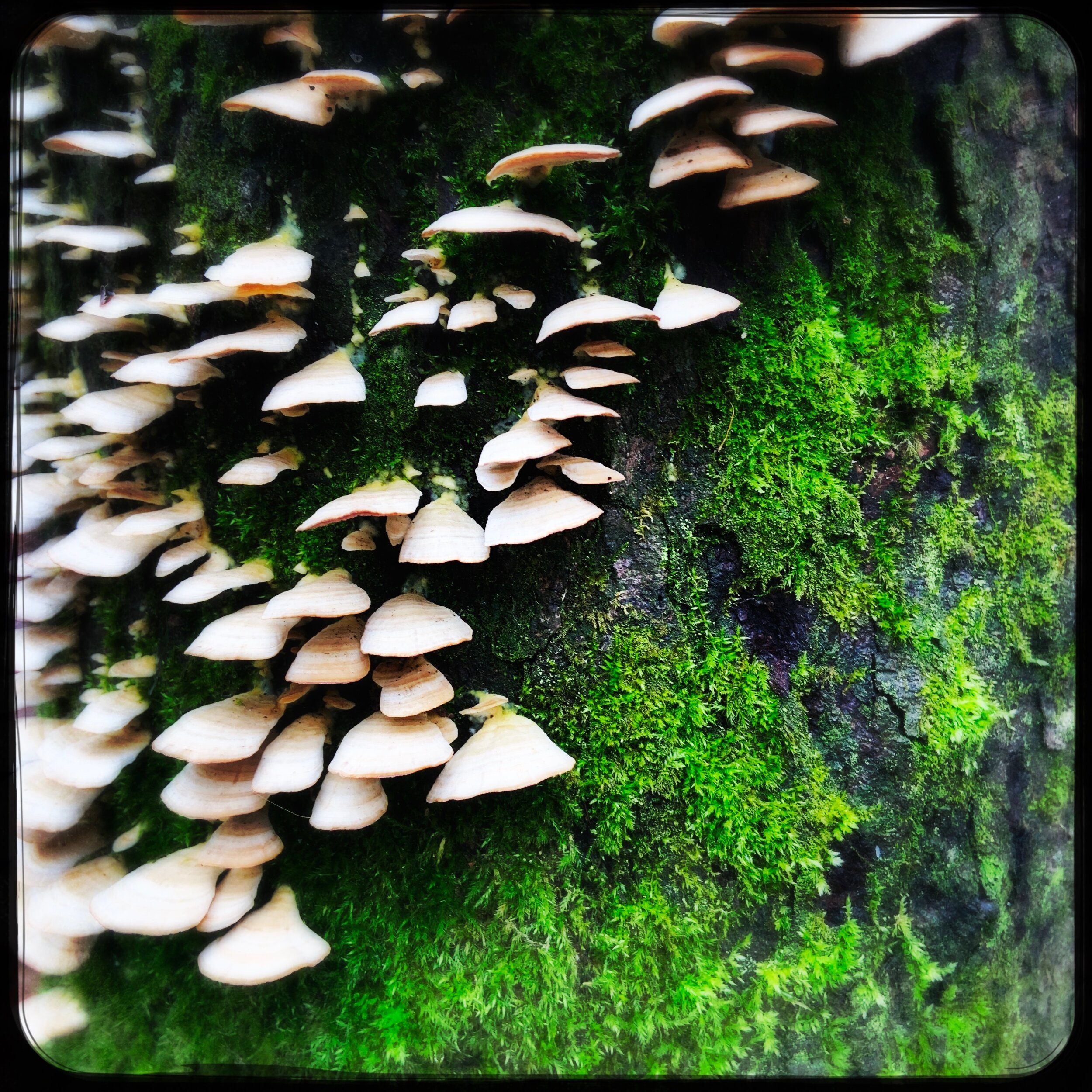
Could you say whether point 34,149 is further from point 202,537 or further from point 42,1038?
point 42,1038

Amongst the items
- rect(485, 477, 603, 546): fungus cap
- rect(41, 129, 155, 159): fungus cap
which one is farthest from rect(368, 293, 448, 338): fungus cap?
rect(41, 129, 155, 159): fungus cap

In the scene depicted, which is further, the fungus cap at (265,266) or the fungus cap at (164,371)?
the fungus cap at (164,371)

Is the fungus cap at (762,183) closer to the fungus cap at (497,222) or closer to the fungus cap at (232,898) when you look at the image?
the fungus cap at (497,222)

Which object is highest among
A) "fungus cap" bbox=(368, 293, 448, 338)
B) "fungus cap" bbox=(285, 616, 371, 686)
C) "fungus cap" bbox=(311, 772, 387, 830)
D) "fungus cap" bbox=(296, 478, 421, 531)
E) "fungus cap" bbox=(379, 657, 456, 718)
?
"fungus cap" bbox=(368, 293, 448, 338)

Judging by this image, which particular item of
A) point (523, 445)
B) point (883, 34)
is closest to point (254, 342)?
point (523, 445)

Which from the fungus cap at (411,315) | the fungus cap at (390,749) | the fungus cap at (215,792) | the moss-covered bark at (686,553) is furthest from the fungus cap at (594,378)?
the fungus cap at (215,792)

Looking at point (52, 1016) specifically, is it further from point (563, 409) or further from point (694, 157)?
point (694, 157)

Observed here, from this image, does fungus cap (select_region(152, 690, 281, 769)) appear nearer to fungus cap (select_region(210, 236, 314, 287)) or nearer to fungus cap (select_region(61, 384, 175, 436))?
fungus cap (select_region(61, 384, 175, 436))
